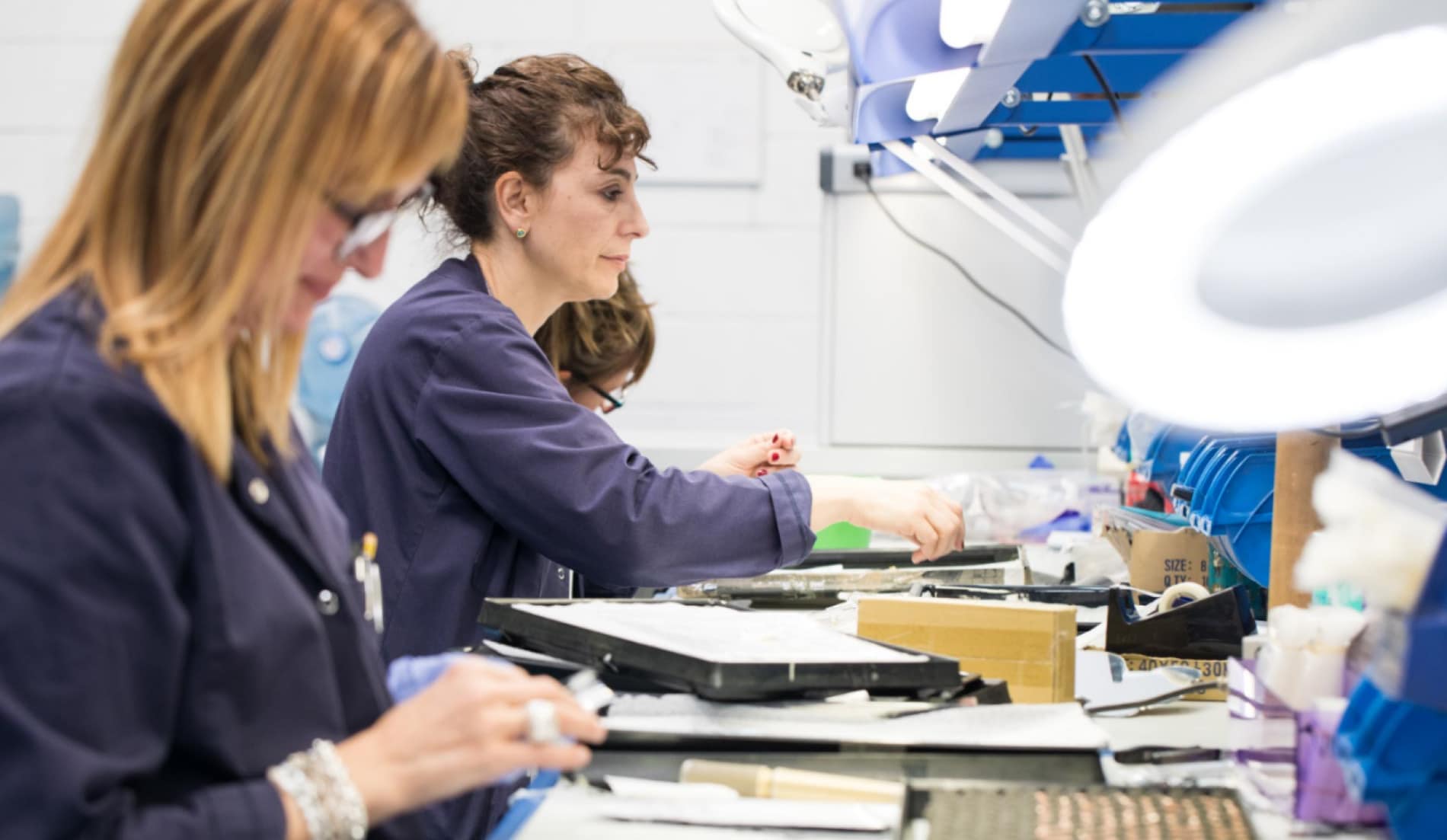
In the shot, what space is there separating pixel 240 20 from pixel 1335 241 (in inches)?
23.9

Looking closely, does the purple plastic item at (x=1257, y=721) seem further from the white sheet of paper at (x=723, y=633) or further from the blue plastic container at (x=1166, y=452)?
the blue plastic container at (x=1166, y=452)

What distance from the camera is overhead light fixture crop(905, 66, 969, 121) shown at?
4.95 feet

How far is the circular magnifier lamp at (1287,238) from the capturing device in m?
0.60

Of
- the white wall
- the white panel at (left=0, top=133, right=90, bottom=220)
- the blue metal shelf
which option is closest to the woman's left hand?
the blue metal shelf

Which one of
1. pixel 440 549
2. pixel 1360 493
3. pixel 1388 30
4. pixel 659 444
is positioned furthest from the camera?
pixel 659 444

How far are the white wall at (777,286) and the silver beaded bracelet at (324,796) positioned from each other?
2.67 m

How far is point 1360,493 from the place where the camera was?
0.76 metres

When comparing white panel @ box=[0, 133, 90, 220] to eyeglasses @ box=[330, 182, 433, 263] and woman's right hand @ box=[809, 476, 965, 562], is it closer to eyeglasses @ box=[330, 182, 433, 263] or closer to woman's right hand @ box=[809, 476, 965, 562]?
→ woman's right hand @ box=[809, 476, 965, 562]

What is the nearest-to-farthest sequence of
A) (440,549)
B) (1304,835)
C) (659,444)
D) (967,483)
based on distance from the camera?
(1304,835) < (440,549) < (967,483) < (659,444)

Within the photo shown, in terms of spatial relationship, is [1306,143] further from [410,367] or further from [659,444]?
[659,444]

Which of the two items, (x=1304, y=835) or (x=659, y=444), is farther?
(x=659, y=444)

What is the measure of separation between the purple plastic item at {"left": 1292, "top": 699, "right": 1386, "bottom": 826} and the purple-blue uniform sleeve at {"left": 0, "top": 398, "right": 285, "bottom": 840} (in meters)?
0.65

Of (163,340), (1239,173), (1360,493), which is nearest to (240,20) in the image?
(163,340)

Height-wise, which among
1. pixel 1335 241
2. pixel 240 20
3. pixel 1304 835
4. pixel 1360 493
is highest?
pixel 240 20
